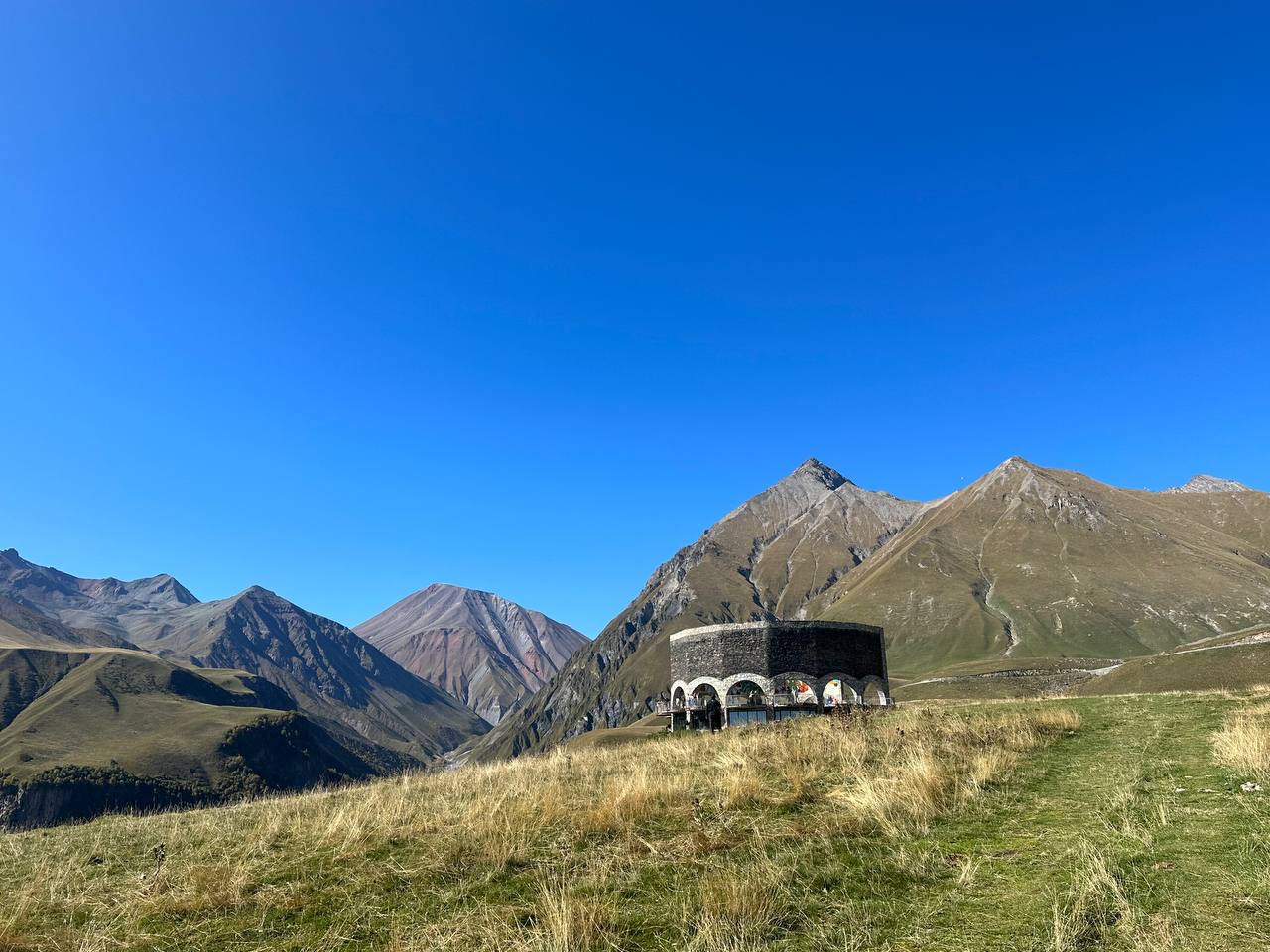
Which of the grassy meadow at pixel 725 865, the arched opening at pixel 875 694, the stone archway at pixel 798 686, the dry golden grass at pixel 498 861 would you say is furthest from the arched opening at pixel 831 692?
the grassy meadow at pixel 725 865

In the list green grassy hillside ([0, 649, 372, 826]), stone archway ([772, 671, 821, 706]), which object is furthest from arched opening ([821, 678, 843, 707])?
green grassy hillside ([0, 649, 372, 826])

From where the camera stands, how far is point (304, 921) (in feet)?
22.4

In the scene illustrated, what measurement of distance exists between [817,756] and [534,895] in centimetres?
944

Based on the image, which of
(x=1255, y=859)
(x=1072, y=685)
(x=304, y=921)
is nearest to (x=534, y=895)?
(x=304, y=921)

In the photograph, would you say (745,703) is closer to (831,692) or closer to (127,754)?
(831,692)

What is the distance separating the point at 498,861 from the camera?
Result: 8.30 metres

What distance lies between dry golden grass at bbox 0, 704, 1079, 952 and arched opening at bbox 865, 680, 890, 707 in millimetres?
33436

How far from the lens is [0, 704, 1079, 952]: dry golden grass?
249 inches

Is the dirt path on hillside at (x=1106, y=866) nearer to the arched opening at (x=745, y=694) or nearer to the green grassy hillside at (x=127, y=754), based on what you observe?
the arched opening at (x=745, y=694)

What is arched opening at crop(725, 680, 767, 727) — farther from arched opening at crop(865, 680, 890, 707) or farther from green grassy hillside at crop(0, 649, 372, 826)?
green grassy hillside at crop(0, 649, 372, 826)

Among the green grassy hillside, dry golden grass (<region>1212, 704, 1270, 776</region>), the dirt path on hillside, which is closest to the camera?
the dirt path on hillside

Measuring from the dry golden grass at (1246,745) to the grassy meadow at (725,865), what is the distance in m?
0.07

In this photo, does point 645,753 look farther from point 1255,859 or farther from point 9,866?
point 1255,859

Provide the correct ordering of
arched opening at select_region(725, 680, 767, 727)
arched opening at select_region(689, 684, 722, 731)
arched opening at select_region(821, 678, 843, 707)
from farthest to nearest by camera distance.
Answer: arched opening at select_region(821, 678, 843, 707)
arched opening at select_region(689, 684, 722, 731)
arched opening at select_region(725, 680, 767, 727)
